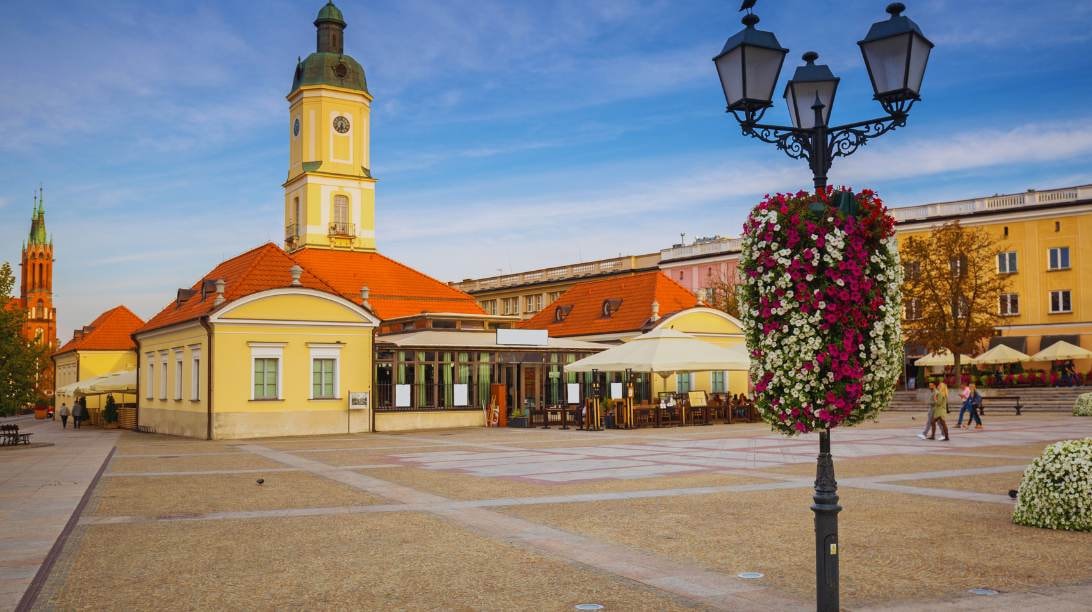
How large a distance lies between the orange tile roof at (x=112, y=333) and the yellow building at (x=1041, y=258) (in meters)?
54.9

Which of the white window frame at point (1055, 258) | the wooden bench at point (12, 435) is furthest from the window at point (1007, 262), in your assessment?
the wooden bench at point (12, 435)

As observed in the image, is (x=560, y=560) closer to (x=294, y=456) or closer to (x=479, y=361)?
(x=294, y=456)

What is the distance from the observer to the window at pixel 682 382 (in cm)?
4197

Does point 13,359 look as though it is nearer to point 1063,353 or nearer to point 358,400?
point 358,400

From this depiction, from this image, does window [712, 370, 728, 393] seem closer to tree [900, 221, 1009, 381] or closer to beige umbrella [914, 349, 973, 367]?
tree [900, 221, 1009, 381]

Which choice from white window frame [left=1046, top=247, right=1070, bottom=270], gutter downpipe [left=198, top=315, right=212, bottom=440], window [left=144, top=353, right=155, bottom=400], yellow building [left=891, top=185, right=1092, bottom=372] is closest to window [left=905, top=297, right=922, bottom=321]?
yellow building [left=891, top=185, right=1092, bottom=372]

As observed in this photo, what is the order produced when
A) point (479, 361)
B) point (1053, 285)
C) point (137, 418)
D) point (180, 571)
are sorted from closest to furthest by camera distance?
point (180, 571)
point (479, 361)
point (137, 418)
point (1053, 285)

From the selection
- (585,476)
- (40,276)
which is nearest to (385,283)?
(585,476)

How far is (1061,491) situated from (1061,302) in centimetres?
5585

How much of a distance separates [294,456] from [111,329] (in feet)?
171

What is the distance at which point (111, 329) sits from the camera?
68.9 metres

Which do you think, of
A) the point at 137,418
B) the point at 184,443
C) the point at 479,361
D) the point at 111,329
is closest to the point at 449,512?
the point at 184,443

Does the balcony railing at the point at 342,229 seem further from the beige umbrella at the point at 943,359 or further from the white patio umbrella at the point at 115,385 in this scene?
the beige umbrella at the point at 943,359

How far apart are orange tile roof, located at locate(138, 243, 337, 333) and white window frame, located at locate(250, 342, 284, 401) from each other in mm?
1762
